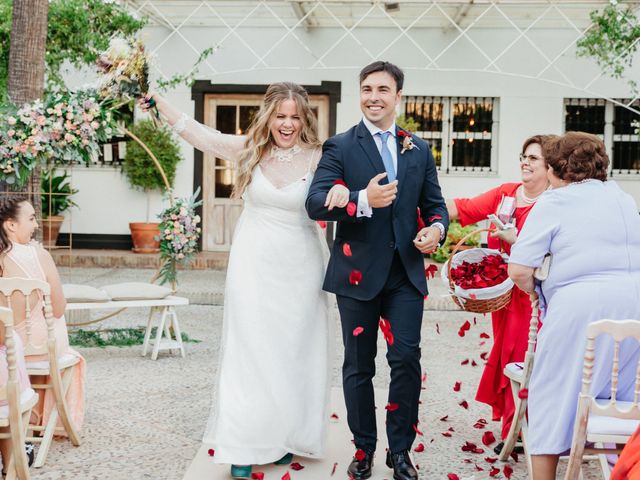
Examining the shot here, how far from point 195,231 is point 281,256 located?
3.63 m

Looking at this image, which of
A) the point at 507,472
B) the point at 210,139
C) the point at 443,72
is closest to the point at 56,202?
the point at 443,72

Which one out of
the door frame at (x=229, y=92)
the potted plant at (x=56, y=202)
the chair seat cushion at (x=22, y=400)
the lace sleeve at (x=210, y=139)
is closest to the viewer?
the chair seat cushion at (x=22, y=400)

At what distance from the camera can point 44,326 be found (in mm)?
4363

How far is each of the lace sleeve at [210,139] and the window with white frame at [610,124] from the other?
10569 mm

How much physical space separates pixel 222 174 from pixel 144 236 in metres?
1.83

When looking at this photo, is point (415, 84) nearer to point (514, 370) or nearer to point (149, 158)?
point (149, 158)

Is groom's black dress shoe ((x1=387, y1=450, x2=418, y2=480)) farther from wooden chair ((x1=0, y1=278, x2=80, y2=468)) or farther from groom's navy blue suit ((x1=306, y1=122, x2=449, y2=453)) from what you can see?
wooden chair ((x1=0, y1=278, x2=80, y2=468))

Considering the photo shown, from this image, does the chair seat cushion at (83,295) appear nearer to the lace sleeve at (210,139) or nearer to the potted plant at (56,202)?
the lace sleeve at (210,139)

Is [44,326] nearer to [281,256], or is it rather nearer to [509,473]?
[281,256]

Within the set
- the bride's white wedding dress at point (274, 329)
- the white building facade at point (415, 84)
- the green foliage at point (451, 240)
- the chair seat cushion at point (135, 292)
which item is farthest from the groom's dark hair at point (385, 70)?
the white building facade at point (415, 84)

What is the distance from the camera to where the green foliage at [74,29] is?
9.80 meters

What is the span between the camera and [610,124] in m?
13.7

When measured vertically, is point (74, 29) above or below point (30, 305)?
above

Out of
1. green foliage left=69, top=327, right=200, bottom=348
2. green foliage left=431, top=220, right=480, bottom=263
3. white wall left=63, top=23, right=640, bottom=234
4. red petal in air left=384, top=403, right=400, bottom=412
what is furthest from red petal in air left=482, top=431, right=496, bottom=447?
white wall left=63, top=23, right=640, bottom=234
